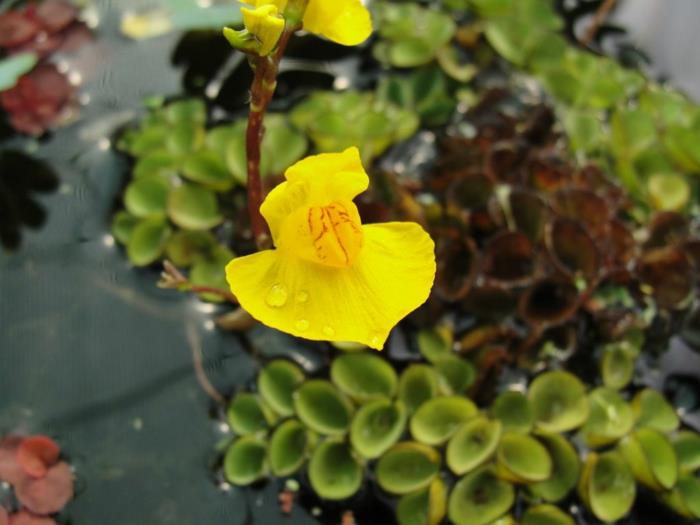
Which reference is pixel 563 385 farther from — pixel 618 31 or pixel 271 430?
pixel 618 31

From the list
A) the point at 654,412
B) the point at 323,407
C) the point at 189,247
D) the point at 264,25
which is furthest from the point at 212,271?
the point at 654,412

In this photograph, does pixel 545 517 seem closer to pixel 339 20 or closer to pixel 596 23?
pixel 339 20

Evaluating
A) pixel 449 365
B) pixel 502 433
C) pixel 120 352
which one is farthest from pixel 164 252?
pixel 502 433

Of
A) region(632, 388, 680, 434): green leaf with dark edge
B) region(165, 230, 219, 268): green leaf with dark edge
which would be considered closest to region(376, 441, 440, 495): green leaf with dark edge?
region(632, 388, 680, 434): green leaf with dark edge

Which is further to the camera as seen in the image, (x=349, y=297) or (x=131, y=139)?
(x=131, y=139)

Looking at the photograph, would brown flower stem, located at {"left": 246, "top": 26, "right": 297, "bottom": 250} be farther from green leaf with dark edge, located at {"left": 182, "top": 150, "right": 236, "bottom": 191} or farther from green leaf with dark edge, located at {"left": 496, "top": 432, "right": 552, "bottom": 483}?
green leaf with dark edge, located at {"left": 496, "top": 432, "right": 552, "bottom": 483}

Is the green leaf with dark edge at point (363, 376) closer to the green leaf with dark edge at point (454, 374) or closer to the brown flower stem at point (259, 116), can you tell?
the green leaf with dark edge at point (454, 374)
